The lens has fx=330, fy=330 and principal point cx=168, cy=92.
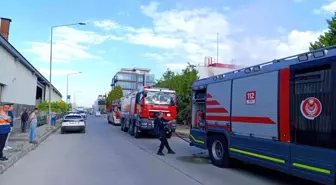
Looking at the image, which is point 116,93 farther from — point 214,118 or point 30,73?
point 214,118

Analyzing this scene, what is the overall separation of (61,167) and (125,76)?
13835 cm

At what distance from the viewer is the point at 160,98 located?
21.9 m

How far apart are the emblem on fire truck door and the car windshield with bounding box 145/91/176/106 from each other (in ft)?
49.3

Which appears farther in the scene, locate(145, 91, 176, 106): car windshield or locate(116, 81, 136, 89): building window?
locate(116, 81, 136, 89): building window

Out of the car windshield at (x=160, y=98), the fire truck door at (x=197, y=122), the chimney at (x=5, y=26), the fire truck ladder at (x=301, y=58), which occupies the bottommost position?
the fire truck door at (x=197, y=122)

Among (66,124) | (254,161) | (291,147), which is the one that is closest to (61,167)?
(254,161)

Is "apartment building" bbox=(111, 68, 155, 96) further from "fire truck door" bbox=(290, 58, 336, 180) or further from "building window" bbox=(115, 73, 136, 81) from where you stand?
"fire truck door" bbox=(290, 58, 336, 180)

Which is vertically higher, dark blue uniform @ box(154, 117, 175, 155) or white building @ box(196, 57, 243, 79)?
white building @ box(196, 57, 243, 79)

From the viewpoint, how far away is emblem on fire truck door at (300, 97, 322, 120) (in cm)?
668

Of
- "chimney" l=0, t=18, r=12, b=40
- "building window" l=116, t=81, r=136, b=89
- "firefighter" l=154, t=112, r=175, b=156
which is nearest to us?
"firefighter" l=154, t=112, r=175, b=156

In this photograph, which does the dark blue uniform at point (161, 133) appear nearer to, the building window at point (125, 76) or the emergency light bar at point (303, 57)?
the emergency light bar at point (303, 57)

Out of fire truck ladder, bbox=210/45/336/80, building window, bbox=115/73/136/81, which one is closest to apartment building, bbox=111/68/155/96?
building window, bbox=115/73/136/81

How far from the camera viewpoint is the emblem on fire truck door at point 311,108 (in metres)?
6.68

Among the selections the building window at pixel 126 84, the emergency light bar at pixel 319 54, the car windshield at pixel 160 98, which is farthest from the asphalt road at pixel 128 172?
the building window at pixel 126 84
